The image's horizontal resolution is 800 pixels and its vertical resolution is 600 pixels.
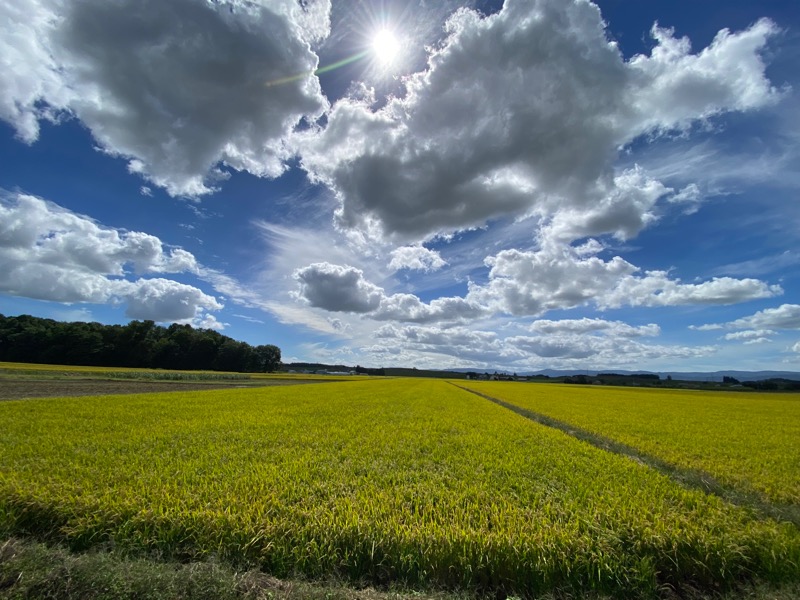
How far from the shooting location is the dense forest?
289ft

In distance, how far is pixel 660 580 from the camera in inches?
194

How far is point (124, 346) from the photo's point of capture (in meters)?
97.2

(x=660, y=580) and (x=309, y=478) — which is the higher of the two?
(x=309, y=478)

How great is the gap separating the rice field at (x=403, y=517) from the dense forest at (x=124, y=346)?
357 feet

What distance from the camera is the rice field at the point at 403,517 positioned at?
179 inches

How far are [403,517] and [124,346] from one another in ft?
397

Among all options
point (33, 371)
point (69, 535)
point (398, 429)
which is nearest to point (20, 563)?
point (69, 535)

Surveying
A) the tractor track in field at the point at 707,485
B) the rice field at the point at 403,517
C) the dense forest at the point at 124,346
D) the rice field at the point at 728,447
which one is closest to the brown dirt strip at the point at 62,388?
the rice field at the point at 403,517

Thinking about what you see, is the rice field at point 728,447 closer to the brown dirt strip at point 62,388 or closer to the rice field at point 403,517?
the rice field at point 403,517

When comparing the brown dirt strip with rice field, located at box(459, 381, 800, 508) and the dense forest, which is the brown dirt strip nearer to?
rice field, located at box(459, 381, 800, 508)

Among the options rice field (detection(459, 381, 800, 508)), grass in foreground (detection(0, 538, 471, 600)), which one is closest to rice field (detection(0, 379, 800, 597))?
grass in foreground (detection(0, 538, 471, 600))

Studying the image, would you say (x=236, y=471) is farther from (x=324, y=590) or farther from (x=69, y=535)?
(x=324, y=590)

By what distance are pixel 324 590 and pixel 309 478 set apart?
3263 millimetres

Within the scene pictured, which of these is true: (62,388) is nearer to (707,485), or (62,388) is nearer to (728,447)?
(707,485)
